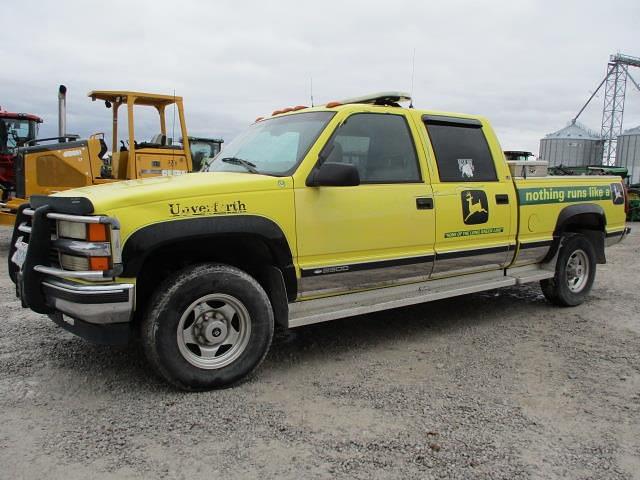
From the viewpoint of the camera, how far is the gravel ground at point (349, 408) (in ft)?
9.21

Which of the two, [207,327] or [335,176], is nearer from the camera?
[207,327]

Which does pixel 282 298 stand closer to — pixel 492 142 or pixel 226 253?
pixel 226 253

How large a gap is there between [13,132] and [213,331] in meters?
11.7

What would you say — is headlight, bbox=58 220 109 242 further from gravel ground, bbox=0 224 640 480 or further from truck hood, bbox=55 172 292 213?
gravel ground, bbox=0 224 640 480

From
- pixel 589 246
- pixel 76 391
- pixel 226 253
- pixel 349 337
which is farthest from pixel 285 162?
pixel 589 246

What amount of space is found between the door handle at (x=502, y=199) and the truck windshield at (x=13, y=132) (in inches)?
451

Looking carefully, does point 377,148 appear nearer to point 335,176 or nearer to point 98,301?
point 335,176

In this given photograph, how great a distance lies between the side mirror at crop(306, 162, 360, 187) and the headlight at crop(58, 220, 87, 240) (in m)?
1.52

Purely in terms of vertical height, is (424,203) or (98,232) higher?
(424,203)

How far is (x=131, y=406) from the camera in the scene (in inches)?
135

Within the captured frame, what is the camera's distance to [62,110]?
10.9m

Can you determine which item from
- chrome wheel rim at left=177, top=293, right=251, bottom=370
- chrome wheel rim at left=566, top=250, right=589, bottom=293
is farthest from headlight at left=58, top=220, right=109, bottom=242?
chrome wheel rim at left=566, top=250, right=589, bottom=293

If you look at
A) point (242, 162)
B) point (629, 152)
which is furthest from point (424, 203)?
point (629, 152)

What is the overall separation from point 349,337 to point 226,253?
5.07 feet
